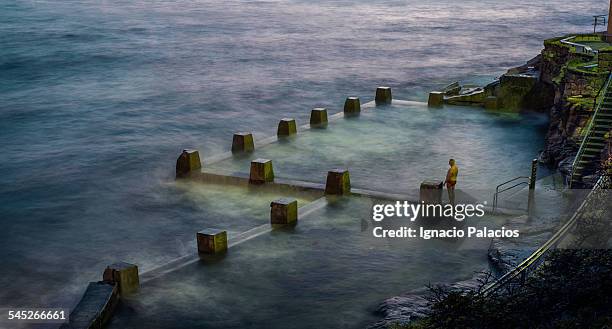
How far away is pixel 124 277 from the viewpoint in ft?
66.3

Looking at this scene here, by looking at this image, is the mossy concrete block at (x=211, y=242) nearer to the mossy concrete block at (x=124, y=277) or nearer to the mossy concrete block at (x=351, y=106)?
the mossy concrete block at (x=124, y=277)

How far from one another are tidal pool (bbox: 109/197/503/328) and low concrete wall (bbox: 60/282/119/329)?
31 centimetres

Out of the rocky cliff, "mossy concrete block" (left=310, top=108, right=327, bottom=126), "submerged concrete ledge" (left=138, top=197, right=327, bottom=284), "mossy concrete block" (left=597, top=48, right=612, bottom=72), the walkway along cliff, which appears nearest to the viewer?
"submerged concrete ledge" (left=138, top=197, right=327, bottom=284)

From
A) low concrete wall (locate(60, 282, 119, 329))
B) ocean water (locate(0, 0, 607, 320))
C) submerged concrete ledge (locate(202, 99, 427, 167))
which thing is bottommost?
ocean water (locate(0, 0, 607, 320))

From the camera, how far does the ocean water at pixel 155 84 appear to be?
28422 millimetres

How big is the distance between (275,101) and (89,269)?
3398cm

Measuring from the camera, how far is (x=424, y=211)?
2591 cm

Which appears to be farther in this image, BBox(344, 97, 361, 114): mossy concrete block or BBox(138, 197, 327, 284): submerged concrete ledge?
BBox(344, 97, 361, 114): mossy concrete block

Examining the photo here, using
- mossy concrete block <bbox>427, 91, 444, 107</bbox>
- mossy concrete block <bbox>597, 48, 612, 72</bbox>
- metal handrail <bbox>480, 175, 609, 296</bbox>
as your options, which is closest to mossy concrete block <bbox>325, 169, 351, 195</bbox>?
metal handrail <bbox>480, 175, 609, 296</bbox>

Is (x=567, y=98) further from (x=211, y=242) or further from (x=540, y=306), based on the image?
(x=540, y=306)

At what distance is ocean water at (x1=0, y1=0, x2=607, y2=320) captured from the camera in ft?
93.2

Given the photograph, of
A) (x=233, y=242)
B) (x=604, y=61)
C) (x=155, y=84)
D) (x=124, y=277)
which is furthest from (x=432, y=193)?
(x=155, y=84)

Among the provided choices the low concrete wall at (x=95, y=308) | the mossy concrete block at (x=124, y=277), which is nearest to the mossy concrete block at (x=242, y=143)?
the mossy concrete block at (x=124, y=277)

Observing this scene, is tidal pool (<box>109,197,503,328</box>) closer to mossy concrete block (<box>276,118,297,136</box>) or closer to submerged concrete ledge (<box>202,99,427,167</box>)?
submerged concrete ledge (<box>202,99,427,167</box>)
